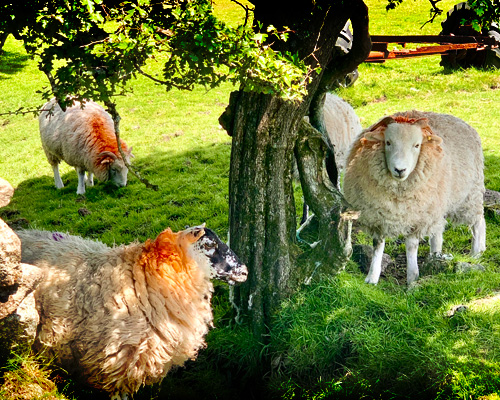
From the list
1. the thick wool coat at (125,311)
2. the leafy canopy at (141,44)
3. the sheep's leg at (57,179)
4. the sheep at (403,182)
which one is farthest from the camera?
the sheep's leg at (57,179)

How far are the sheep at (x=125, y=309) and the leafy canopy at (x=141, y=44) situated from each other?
146cm

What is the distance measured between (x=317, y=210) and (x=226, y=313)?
1.51 metres

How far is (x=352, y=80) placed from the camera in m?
15.5

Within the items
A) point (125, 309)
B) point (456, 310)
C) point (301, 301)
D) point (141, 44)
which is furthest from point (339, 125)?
point (141, 44)

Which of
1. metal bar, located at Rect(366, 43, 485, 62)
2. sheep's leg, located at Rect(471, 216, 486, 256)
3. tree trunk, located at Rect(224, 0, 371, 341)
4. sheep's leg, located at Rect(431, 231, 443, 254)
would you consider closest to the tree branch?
tree trunk, located at Rect(224, 0, 371, 341)

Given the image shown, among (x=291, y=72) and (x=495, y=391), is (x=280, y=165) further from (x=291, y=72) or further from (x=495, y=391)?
(x=495, y=391)

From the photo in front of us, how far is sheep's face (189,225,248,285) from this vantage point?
16.0 feet

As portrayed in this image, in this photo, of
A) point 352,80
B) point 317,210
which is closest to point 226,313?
point 317,210

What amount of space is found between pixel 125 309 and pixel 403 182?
3.41 meters

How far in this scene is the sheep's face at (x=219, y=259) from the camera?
4887mm

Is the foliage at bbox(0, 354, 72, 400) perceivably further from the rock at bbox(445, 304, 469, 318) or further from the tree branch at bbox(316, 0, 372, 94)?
the tree branch at bbox(316, 0, 372, 94)

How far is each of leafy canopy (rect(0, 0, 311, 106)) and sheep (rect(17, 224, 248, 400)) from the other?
4.79ft

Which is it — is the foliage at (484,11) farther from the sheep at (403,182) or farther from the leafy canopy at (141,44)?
the leafy canopy at (141,44)

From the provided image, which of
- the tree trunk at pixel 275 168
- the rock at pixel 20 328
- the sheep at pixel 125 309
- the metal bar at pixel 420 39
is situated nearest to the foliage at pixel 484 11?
the tree trunk at pixel 275 168
